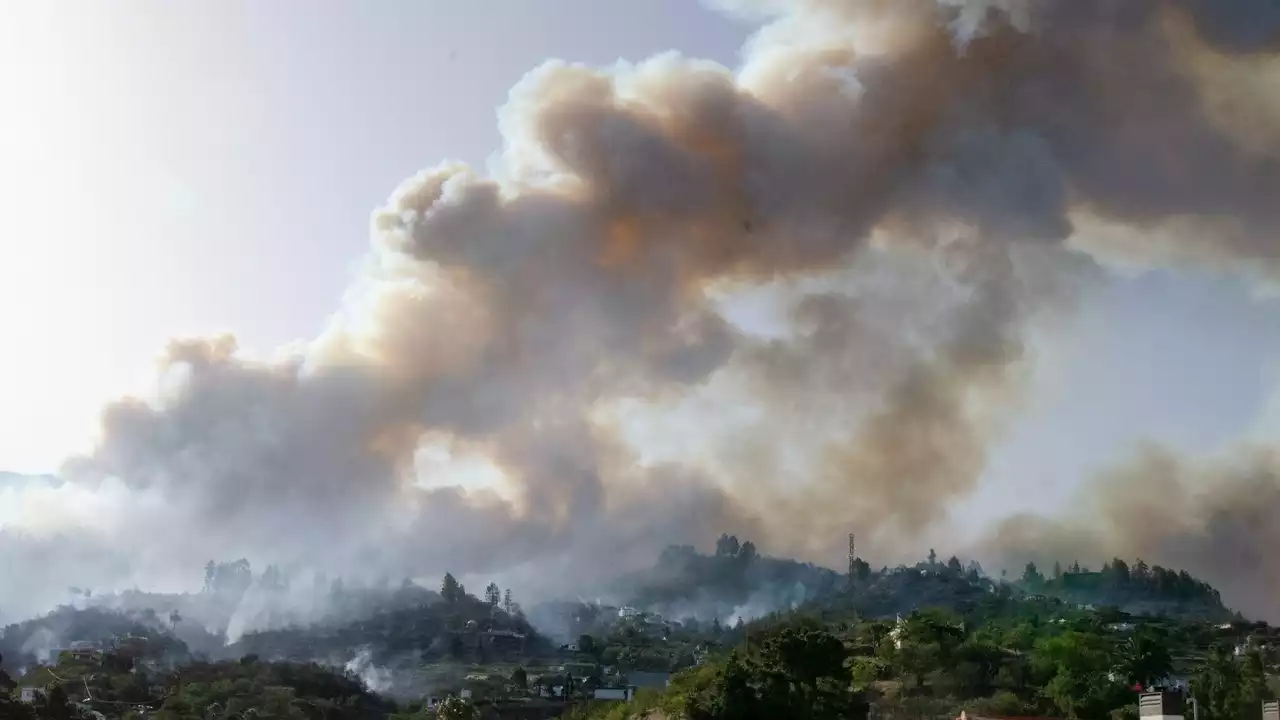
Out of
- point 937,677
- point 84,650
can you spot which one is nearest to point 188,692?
point 84,650

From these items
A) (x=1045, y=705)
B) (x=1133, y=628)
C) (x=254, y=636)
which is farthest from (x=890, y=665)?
(x=254, y=636)

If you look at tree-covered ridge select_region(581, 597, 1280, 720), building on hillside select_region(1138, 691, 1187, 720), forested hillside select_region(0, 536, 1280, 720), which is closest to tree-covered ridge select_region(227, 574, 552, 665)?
forested hillside select_region(0, 536, 1280, 720)

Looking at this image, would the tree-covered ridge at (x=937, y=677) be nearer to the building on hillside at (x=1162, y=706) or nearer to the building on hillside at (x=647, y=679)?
the building on hillside at (x=1162, y=706)

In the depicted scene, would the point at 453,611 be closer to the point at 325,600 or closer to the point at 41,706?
the point at 325,600

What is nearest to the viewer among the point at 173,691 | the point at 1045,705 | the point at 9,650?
the point at 1045,705

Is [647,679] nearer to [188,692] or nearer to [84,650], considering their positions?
[188,692]

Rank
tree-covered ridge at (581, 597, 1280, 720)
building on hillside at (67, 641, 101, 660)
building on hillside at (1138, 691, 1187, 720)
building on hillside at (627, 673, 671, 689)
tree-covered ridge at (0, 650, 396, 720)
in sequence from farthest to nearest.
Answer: building on hillside at (627, 673, 671, 689) < building on hillside at (67, 641, 101, 660) < tree-covered ridge at (0, 650, 396, 720) < tree-covered ridge at (581, 597, 1280, 720) < building on hillside at (1138, 691, 1187, 720)

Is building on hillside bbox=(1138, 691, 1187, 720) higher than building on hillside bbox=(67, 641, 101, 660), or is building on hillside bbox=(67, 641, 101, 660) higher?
building on hillside bbox=(67, 641, 101, 660)

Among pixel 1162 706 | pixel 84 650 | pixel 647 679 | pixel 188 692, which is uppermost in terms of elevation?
pixel 84 650

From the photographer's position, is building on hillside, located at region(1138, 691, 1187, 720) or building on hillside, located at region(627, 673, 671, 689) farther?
building on hillside, located at region(627, 673, 671, 689)

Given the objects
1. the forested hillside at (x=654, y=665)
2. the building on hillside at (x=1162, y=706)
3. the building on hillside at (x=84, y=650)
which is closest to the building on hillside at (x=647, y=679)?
the forested hillside at (x=654, y=665)

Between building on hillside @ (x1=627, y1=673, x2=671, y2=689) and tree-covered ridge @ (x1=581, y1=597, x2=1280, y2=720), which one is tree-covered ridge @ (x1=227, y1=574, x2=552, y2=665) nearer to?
building on hillside @ (x1=627, y1=673, x2=671, y2=689)

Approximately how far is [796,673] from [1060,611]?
131 meters

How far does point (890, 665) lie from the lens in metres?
96.1
